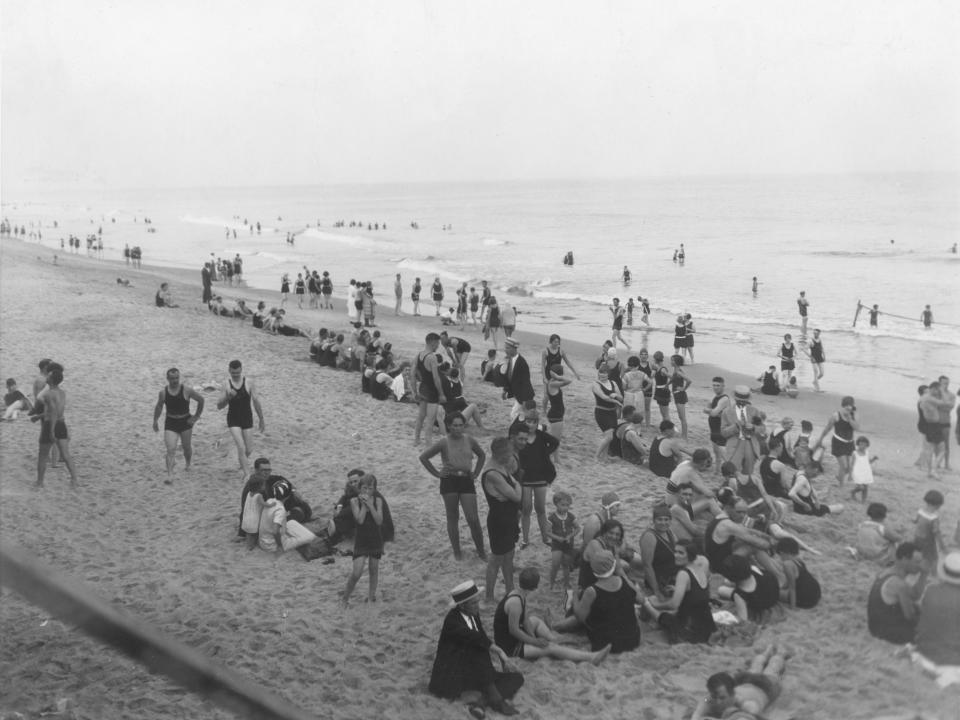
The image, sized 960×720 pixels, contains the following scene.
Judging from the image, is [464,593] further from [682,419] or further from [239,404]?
[682,419]

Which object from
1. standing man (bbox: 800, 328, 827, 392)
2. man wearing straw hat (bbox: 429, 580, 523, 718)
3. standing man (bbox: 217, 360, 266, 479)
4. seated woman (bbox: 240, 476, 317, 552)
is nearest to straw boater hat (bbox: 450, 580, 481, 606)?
man wearing straw hat (bbox: 429, 580, 523, 718)

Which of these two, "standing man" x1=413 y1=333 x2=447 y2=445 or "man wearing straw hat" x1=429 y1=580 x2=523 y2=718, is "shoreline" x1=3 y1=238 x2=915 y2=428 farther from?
"man wearing straw hat" x1=429 y1=580 x2=523 y2=718

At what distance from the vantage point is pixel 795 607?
7.17 m

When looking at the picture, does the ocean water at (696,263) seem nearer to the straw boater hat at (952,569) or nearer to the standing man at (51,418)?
the straw boater hat at (952,569)

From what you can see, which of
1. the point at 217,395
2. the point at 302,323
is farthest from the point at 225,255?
the point at 217,395

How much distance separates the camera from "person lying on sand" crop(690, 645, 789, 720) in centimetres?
532

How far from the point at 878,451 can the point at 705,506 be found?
6540mm

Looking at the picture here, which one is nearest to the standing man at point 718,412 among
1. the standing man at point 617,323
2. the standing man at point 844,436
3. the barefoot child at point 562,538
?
the standing man at point 844,436

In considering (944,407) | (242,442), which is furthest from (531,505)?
(944,407)

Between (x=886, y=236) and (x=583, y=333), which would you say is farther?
(x=886, y=236)

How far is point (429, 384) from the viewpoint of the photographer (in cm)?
1062

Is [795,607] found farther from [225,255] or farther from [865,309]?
[225,255]

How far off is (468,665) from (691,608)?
1.97 metres

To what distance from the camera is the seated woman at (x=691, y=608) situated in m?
6.57
